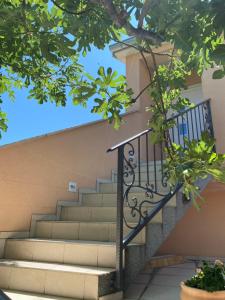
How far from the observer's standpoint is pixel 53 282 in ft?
8.18

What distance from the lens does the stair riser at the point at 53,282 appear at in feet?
7.60

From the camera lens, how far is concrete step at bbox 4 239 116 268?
8.79 feet

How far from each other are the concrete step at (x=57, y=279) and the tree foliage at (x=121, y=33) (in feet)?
4.17

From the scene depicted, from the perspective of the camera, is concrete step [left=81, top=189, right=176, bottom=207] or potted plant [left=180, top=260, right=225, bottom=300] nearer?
potted plant [left=180, top=260, right=225, bottom=300]

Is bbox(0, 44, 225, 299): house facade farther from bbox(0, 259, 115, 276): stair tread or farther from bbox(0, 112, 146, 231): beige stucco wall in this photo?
bbox(0, 259, 115, 276): stair tread

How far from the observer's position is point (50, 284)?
2.50 meters

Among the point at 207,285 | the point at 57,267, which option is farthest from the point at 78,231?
the point at 207,285

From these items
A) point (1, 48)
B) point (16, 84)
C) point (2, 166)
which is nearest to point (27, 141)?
point (2, 166)

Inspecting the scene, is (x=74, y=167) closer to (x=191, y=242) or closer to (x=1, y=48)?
(x=191, y=242)

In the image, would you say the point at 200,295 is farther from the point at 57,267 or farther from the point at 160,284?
the point at 57,267

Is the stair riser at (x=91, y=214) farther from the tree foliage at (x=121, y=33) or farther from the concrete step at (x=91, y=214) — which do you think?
the tree foliage at (x=121, y=33)

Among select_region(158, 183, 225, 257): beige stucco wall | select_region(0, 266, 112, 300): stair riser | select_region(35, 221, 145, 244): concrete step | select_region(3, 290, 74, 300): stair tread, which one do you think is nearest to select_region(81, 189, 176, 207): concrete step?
select_region(35, 221, 145, 244): concrete step

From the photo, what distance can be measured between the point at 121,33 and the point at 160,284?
89.9 inches

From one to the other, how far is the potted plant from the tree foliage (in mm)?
878
